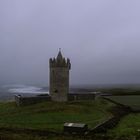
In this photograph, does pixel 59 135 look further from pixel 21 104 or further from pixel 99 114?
pixel 21 104

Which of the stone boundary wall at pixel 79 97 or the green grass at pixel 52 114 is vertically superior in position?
the stone boundary wall at pixel 79 97

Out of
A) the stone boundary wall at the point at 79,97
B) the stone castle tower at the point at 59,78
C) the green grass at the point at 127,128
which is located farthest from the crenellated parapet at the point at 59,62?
the green grass at the point at 127,128

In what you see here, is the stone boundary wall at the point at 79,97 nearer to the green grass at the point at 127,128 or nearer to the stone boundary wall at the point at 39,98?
the stone boundary wall at the point at 39,98

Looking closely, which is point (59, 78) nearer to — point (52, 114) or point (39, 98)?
point (39, 98)

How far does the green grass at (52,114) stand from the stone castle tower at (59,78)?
234 centimetres

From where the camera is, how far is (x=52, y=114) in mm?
40562

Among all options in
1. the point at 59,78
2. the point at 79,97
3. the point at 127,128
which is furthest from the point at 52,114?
the point at 127,128

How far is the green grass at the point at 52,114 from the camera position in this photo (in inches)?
1357

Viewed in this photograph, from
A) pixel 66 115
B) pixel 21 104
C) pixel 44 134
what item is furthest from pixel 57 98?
pixel 44 134

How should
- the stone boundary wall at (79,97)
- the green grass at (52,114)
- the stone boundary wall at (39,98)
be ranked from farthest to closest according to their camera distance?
the stone boundary wall at (79,97)
the stone boundary wall at (39,98)
the green grass at (52,114)

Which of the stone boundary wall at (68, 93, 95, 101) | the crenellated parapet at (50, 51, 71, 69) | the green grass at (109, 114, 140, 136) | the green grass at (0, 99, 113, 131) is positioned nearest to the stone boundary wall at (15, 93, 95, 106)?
the stone boundary wall at (68, 93, 95, 101)

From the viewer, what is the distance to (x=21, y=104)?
46.5 metres

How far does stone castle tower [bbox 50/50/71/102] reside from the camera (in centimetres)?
4909

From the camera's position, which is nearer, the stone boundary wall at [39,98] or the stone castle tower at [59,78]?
the stone boundary wall at [39,98]
